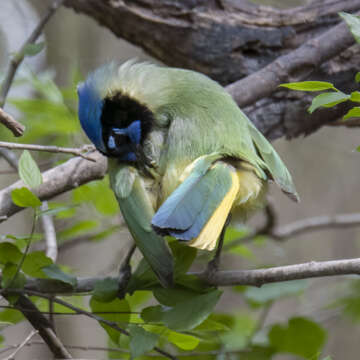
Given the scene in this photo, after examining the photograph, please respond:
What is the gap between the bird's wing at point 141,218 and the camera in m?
1.57

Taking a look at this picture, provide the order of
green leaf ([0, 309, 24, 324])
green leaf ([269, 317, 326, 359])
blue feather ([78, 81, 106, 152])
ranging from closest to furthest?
blue feather ([78, 81, 106, 152]) → green leaf ([0, 309, 24, 324]) → green leaf ([269, 317, 326, 359])

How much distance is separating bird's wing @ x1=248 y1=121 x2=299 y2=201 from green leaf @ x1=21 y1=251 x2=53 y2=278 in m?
0.68

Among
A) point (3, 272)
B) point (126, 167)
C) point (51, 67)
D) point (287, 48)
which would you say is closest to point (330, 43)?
point (287, 48)

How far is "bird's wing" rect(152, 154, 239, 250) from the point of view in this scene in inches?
56.2

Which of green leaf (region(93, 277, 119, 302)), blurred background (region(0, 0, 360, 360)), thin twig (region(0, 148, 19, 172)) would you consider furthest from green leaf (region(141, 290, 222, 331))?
blurred background (region(0, 0, 360, 360))

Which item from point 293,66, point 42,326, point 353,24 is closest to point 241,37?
point 293,66

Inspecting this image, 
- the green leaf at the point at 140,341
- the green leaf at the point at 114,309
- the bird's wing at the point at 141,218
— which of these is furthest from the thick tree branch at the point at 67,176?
the green leaf at the point at 140,341

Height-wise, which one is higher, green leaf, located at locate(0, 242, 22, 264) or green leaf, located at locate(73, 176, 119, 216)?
green leaf, located at locate(0, 242, 22, 264)

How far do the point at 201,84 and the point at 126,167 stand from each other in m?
0.43

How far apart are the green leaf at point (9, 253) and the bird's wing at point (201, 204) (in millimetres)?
420

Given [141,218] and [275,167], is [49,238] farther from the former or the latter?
[275,167]

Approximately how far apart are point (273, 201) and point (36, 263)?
2.65 meters

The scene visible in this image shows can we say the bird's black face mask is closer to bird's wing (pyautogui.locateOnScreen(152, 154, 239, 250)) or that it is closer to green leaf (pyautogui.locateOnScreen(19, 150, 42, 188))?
bird's wing (pyautogui.locateOnScreen(152, 154, 239, 250))

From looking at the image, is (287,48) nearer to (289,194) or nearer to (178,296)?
(289,194)
